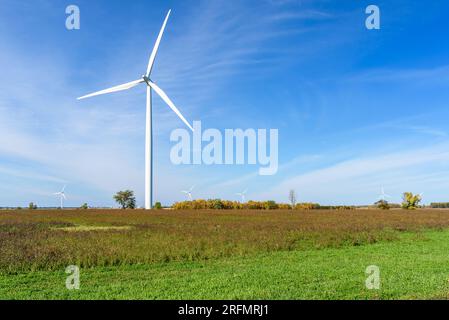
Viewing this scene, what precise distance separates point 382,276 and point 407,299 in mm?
3003

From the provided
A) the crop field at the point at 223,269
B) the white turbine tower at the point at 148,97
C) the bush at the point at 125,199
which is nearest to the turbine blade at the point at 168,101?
the white turbine tower at the point at 148,97

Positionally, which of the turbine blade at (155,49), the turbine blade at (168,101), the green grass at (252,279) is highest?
the turbine blade at (155,49)

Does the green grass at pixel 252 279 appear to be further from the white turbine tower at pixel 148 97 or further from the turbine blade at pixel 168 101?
the white turbine tower at pixel 148 97

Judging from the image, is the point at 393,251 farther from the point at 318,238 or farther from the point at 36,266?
the point at 36,266

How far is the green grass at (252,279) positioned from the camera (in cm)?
1000

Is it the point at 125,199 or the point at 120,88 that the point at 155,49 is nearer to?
the point at 120,88

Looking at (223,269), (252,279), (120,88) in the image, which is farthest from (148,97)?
(252,279)

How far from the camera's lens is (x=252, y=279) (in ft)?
38.7

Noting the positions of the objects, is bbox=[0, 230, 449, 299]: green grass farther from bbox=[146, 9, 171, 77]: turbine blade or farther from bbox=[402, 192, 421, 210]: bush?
bbox=[402, 192, 421, 210]: bush

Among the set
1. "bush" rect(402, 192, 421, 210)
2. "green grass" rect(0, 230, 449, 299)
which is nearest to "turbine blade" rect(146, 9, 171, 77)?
"green grass" rect(0, 230, 449, 299)

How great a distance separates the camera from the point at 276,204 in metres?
97.3
